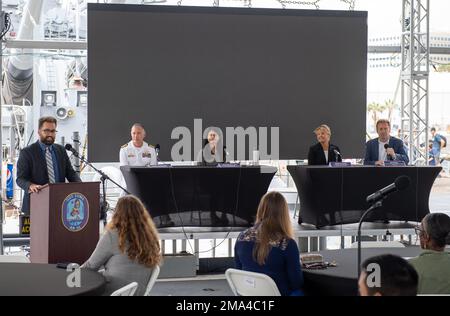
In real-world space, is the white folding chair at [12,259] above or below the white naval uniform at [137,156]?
below

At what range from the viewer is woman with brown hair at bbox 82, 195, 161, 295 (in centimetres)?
442

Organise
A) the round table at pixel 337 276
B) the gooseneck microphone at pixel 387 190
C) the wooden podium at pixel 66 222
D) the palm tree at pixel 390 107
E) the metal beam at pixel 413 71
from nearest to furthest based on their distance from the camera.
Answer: the gooseneck microphone at pixel 387 190, the round table at pixel 337 276, the wooden podium at pixel 66 222, the metal beam at pixel 413 71, the palm tree at pixel 390 107

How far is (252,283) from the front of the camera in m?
4.19

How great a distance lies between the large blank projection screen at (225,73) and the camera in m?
10.4

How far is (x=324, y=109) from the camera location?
11.1 metres

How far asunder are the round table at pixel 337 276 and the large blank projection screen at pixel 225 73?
18.9ft

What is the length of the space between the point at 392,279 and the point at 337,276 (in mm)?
1939

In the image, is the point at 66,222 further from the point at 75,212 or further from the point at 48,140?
the point at 48,140

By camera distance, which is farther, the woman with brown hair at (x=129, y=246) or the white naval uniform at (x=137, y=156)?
the white naval uniform at (x=137, y=156)

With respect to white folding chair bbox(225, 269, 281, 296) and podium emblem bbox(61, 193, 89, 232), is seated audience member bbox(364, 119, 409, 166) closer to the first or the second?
podium emblem bbox(61, 193, 89, 232)

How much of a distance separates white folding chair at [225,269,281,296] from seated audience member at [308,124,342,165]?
4507mm

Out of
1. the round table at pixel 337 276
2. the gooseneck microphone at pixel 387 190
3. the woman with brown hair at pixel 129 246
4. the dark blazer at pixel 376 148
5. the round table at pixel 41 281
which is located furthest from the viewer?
the dark blazer at pixel 376 148

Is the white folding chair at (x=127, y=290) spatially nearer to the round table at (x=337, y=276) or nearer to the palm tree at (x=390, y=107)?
the round table at (x=337, y=276)

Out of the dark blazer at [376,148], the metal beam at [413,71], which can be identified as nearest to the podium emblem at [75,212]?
the dark blazer at [376,148]
